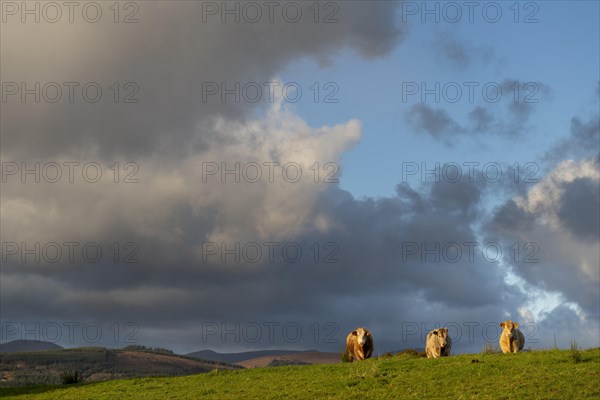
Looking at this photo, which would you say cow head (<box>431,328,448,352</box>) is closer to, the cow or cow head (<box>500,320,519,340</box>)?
the cow

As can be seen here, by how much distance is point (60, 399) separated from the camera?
126 ft

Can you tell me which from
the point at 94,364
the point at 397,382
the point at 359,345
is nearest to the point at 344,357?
the point at 359,345

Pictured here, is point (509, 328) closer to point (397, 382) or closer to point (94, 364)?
point (397, 382)

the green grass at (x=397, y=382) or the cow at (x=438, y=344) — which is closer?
the green grass at (x=397, y=382)

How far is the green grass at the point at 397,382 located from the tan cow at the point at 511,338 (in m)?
3.59

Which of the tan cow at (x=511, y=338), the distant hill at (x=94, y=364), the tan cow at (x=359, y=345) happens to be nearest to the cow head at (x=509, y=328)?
the tan cow at (x=511, y=338)

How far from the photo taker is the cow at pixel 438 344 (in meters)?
42.5

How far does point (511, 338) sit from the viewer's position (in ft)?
132

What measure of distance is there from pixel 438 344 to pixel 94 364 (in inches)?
4796

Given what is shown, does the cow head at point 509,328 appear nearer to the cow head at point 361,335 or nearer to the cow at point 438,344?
the cow at point 438,344

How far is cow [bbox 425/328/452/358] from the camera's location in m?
42.5

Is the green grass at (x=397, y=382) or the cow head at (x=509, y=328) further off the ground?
the cow head at (x=509, y=328)

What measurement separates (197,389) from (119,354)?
134 m

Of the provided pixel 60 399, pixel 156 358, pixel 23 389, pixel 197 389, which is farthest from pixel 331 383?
pixel 156 358
